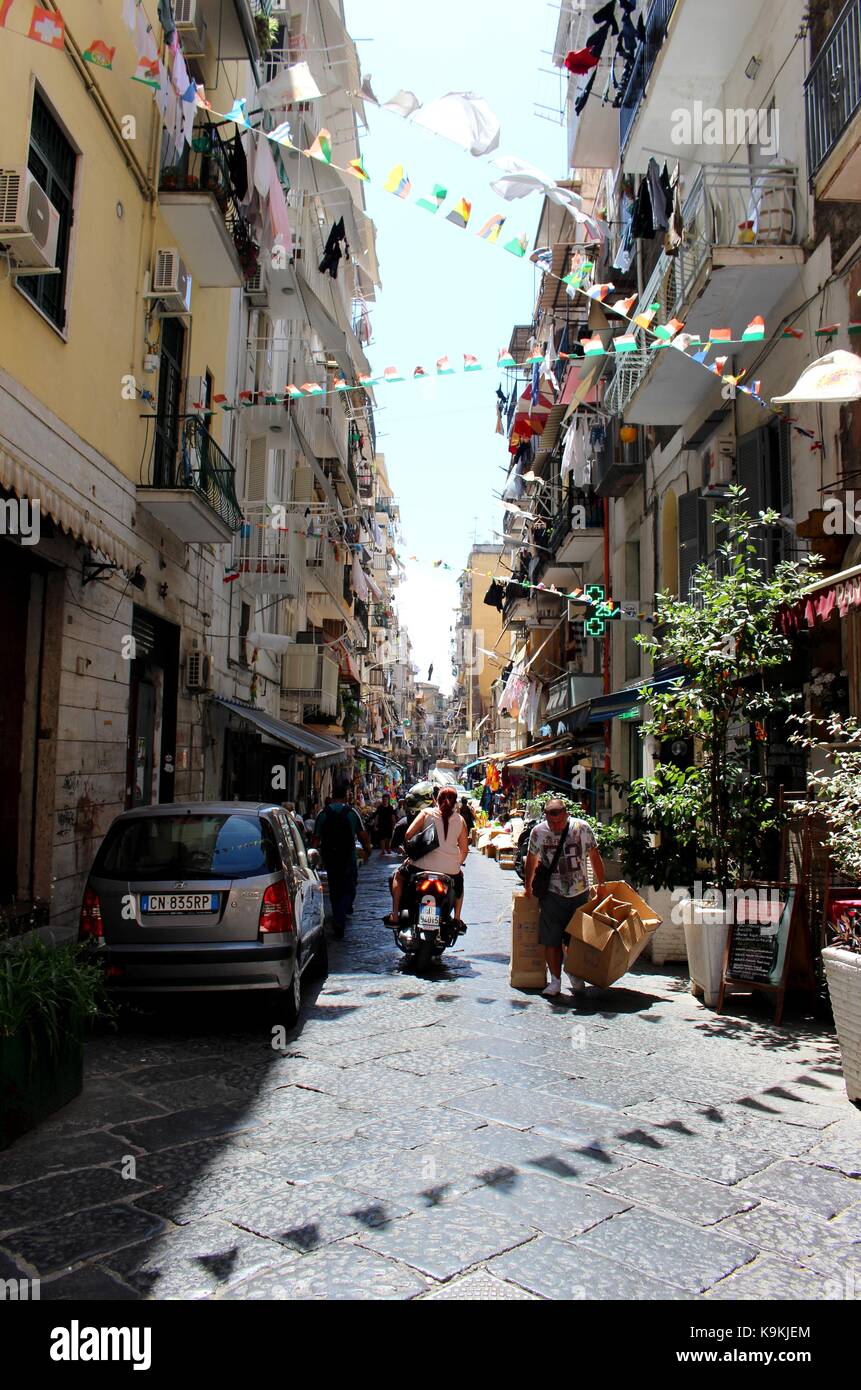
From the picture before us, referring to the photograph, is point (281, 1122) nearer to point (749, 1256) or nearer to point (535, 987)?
point (749, 1256)

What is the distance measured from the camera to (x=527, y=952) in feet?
28.0

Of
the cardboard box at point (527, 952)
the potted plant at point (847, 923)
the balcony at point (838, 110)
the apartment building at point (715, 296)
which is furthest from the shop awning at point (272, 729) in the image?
the potted plant at point (847, 923)

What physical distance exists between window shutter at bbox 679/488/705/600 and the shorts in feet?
19.5

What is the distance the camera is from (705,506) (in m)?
13.0

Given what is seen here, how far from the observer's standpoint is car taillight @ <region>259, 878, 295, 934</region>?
256 inches

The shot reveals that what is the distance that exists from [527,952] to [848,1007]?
12.1ft

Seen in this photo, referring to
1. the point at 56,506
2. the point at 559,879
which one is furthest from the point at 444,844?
the point at 56,506

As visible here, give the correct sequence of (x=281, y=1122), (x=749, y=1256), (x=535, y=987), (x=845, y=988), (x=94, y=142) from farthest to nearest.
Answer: (x=94, y=142), (x=535, y=987), (x=845, y=988), (x=281, y=1122), (x=749, y=1256)

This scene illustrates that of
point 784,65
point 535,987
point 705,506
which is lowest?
point 535,987

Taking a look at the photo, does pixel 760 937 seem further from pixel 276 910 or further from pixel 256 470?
pixel 256 470

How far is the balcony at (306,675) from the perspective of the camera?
2477cm

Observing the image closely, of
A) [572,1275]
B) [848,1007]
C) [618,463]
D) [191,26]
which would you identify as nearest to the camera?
[572,1275]
